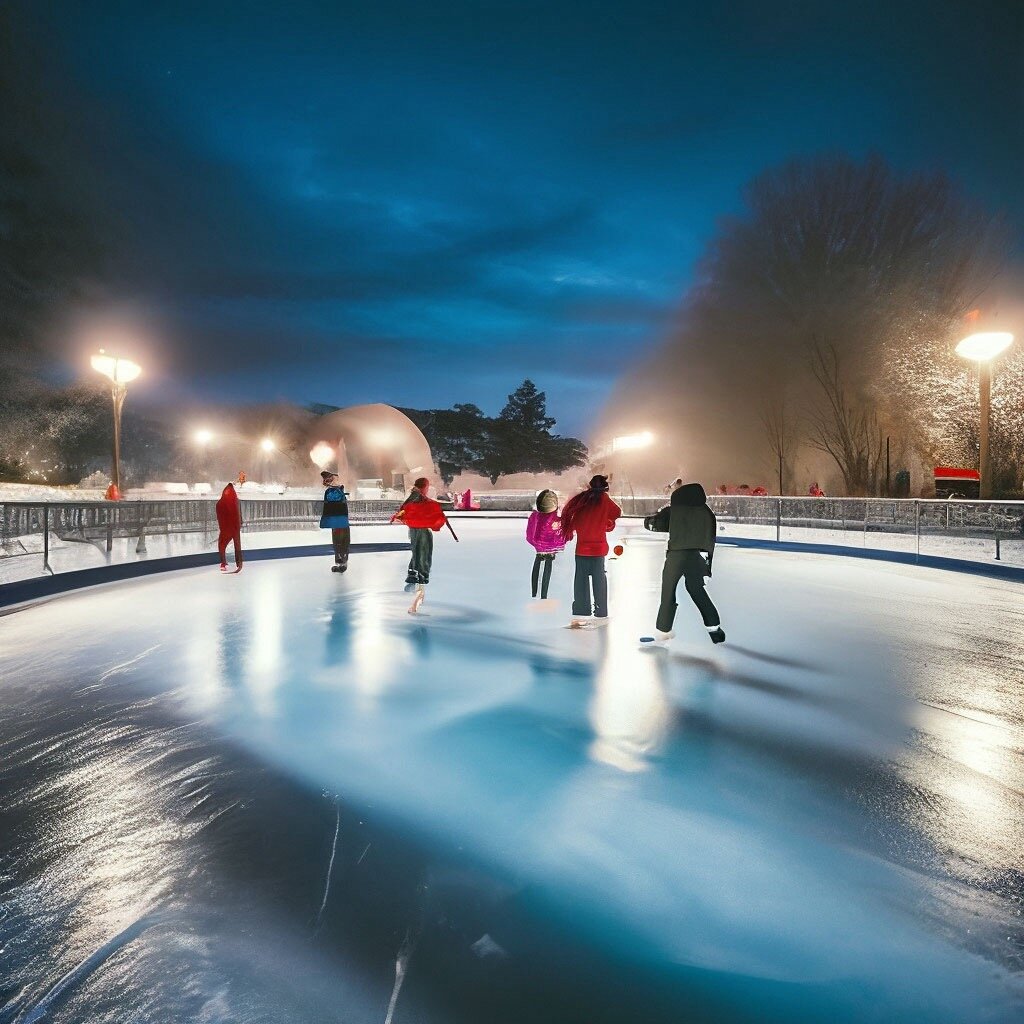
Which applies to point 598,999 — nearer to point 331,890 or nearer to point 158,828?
point 331,890

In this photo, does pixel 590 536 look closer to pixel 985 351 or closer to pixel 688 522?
pixel 688 522

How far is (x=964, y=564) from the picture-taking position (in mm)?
12602

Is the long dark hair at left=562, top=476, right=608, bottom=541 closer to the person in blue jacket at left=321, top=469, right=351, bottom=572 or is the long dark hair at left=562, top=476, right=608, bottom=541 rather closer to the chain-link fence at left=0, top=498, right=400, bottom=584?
the person in blue jacket at left=321, top=469, right=351, bottom=572

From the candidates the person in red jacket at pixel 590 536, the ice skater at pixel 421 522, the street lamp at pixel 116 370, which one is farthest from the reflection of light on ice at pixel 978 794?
the street lamp at pixel 116 370

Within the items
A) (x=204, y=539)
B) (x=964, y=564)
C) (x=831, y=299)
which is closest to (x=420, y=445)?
(x=831, y=299)

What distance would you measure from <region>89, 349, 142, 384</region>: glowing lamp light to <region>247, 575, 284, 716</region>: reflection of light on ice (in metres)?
13.3

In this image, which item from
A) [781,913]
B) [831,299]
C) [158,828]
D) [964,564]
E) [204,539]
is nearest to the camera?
[781,913]

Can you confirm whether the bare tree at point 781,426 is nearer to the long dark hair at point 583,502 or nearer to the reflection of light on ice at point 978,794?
the long dark hair at point 583,502

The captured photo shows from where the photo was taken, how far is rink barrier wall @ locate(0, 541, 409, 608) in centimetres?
910

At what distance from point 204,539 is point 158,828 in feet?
55.9

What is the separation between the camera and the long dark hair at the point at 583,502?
6992 millimetres

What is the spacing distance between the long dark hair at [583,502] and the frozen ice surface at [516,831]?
60.7 inches

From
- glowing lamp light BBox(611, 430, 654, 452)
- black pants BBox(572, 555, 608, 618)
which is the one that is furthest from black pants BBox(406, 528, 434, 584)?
glowing lamp light BBox(611, 430, 654, 452)

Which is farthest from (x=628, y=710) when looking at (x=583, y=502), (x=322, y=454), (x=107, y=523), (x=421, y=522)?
(x=322, y=454)
